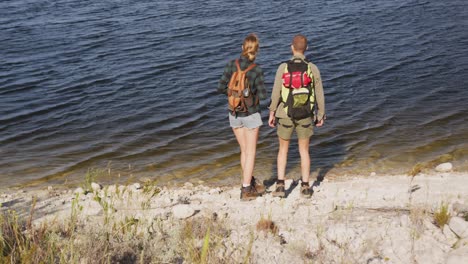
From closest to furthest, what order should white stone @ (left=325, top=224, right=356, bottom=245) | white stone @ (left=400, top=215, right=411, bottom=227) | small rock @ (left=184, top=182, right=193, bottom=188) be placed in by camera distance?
1. white stone @ (left=325, top=224, right=356, bottom=245)
2. white stone @ (left=400, top=215, right=411, bottom=227)
3. small rock @ (left=184, top=182, right=193, bottom=188)

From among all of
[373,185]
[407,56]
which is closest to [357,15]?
[407,56]

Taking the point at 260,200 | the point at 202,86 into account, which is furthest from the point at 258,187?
the point at 202,86

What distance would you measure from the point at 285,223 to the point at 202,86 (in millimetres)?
8600

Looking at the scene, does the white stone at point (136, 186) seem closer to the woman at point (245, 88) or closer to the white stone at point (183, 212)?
the white stone at point (183, 212)

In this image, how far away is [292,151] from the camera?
428 inches

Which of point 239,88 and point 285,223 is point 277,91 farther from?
point 285,223

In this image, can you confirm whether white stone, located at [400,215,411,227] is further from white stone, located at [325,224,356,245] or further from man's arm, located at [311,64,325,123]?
man's arm, located at [311,64,325,123]

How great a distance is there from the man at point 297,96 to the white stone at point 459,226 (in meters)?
2.19

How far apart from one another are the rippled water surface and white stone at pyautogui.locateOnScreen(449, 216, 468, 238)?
3.63 meters

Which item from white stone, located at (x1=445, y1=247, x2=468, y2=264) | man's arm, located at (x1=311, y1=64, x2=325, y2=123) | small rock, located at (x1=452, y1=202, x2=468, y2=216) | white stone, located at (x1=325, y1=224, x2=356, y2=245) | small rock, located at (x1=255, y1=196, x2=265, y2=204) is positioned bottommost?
small rock, located at (x1=255, y1=196, x2=265, y2=204)

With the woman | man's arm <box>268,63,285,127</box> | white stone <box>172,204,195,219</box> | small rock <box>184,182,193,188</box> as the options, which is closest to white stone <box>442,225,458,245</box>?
man's arm <box>268,63,285,127</box>

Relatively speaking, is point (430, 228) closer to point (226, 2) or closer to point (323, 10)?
point (323, 10)

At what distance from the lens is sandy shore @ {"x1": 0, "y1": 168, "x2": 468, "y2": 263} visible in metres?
5.87

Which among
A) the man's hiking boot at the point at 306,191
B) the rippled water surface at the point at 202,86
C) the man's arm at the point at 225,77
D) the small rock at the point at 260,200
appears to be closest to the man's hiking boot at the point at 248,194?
the small rock at the point at 260,200
